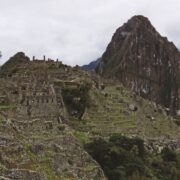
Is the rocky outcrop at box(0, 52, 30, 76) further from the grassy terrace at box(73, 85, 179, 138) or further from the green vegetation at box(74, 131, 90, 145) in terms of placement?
the green vegetation at box(74, 131, 90, 145)

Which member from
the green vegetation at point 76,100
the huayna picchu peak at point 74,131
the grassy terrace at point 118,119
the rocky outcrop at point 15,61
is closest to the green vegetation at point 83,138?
the huayna picchu peak at point 74,131

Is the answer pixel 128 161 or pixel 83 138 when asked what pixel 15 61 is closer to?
pixel 83 138

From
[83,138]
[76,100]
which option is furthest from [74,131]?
[76,100]

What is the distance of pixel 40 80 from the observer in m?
63.6

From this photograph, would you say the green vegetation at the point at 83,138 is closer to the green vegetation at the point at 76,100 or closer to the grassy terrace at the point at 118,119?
the grassy terrace at the point at 118,119

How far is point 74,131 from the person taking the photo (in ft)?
156

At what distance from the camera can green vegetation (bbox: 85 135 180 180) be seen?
41125mm

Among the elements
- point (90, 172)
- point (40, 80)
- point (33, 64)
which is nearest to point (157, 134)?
point (40, 80)

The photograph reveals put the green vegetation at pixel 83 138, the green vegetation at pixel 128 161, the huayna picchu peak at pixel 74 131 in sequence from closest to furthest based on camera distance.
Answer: the huayna picchu peak at pixel 74 131, the green vegetation at pixel 128 161, the green vegetation at pixel 83 138

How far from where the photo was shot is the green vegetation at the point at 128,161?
1619 inches

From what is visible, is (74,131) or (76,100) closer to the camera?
(74,131)

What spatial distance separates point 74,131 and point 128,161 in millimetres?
6256

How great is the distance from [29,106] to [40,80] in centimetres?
1750

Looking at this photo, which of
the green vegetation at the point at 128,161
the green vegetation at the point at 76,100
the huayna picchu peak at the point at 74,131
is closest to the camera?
the huayna picchu peak at the point at 74,131
